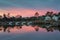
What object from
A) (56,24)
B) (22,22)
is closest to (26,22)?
(22,22)

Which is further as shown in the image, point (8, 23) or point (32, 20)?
point (32, 20)

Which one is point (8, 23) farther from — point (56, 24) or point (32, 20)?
point (56, 24)

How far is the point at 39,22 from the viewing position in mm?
72938

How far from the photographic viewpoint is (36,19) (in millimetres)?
74750

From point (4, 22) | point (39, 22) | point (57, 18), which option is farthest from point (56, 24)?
point (4, 22)

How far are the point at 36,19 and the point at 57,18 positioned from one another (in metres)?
8.33

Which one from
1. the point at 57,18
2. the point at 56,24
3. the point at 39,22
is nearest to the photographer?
the point at 56,24

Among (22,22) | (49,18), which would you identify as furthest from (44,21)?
(22,22)

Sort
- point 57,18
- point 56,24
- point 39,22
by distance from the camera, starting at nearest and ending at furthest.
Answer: point 56,24
point 57,18
point 39,22

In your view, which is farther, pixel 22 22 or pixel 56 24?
pixel 22 22

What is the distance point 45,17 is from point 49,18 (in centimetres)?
223

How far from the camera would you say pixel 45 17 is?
73125 mm

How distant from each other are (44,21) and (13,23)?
713 centimetres

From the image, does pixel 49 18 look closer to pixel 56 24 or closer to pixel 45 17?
pixel 45 17
